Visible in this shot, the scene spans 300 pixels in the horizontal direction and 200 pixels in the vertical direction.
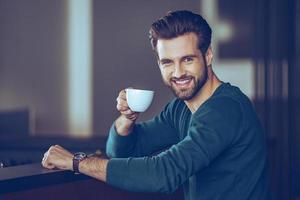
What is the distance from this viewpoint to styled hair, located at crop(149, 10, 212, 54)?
1531mm

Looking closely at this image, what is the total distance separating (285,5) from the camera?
2.62 m

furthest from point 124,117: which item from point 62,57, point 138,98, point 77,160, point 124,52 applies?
point 62,57

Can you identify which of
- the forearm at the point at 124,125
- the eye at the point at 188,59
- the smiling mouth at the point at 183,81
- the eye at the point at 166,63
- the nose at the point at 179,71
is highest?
the eye at the point at 188,59

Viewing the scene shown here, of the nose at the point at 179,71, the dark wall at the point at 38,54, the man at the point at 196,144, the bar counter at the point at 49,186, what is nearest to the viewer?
the bar counter at the point at 49,186

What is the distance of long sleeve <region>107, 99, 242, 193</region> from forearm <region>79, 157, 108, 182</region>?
0.04ft

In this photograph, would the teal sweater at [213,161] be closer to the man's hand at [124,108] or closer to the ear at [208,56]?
the ear at [208,56]

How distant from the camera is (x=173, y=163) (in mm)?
1339

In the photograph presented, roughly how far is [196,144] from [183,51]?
26cm

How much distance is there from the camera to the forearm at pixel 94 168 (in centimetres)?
135

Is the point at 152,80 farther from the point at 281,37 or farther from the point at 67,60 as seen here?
the point at 281,37

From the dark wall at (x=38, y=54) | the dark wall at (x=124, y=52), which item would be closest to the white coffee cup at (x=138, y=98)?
the dark wall at (x=124, y=52)

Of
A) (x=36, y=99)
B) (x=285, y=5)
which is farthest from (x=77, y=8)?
(x=285, y=5)

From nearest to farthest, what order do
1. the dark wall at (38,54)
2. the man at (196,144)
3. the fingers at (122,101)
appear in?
the man at (196,144) < the fingers at (122,101) < the dark wall at (38,54)

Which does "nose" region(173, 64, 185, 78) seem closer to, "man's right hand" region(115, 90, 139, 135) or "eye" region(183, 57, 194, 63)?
"eye" region(183, 57, 194, 63)
